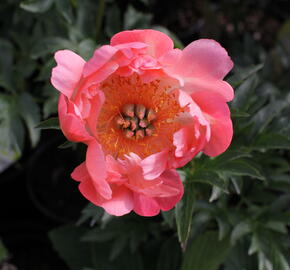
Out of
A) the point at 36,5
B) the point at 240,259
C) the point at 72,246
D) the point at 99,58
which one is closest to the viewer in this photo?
the point at 99,58

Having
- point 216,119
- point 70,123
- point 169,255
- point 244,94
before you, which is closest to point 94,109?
point 70,123

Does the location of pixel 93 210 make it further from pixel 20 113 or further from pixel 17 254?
pixel 17 254

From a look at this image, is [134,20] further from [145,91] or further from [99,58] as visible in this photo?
[99,58]

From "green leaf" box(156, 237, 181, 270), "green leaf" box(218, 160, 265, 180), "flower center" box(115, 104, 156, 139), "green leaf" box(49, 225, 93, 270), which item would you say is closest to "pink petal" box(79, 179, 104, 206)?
"flower center" box(115, 104, 156, 139)

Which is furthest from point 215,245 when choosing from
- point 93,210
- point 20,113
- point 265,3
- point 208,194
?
point 265,3

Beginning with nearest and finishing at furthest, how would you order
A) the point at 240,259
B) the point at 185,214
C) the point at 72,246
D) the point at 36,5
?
1. the point at 185,214
2. the point at 36,5
3. the point at 240,259
4. the point at 72,246
